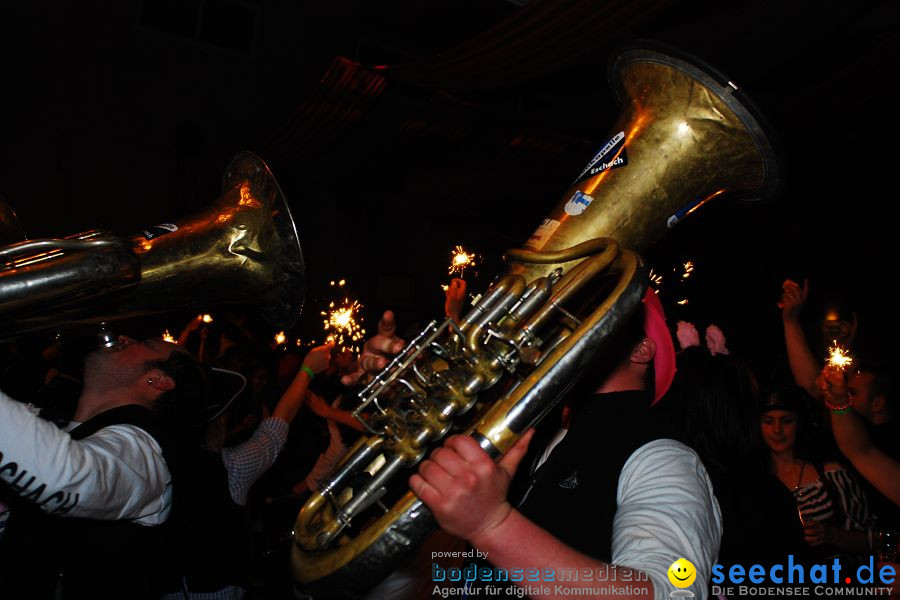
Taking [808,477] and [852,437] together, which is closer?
[852,437]

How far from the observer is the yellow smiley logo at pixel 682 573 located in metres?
1.40

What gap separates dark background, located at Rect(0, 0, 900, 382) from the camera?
8836 millimetres

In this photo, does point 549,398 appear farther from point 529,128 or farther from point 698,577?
point 529,128

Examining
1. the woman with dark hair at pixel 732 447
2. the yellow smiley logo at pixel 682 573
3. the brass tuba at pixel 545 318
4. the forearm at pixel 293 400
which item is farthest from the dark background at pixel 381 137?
the yellow smiley logo at pixel 682 573

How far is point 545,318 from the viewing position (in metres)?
1.63

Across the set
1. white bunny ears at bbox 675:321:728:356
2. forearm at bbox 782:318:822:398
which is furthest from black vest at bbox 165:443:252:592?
forearm at bbox 782:318:822:398

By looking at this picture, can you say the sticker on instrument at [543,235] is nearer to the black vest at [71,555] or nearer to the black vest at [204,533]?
the black vest at [71,555]

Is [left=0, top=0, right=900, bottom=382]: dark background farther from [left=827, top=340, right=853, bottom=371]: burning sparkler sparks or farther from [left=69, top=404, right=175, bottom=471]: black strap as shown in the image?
[left=69, top=404, right=175, bottom=471]: black strap

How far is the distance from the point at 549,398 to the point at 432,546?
1.72 m

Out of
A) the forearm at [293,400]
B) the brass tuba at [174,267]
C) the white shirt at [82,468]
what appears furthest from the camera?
the forearm at [293,400]

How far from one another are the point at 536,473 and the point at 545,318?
2.35 ft

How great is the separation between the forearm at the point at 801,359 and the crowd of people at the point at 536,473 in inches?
0.6

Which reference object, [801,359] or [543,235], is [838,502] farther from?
[543,235]

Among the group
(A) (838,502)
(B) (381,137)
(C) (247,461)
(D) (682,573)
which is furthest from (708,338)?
(B) (381,137)
